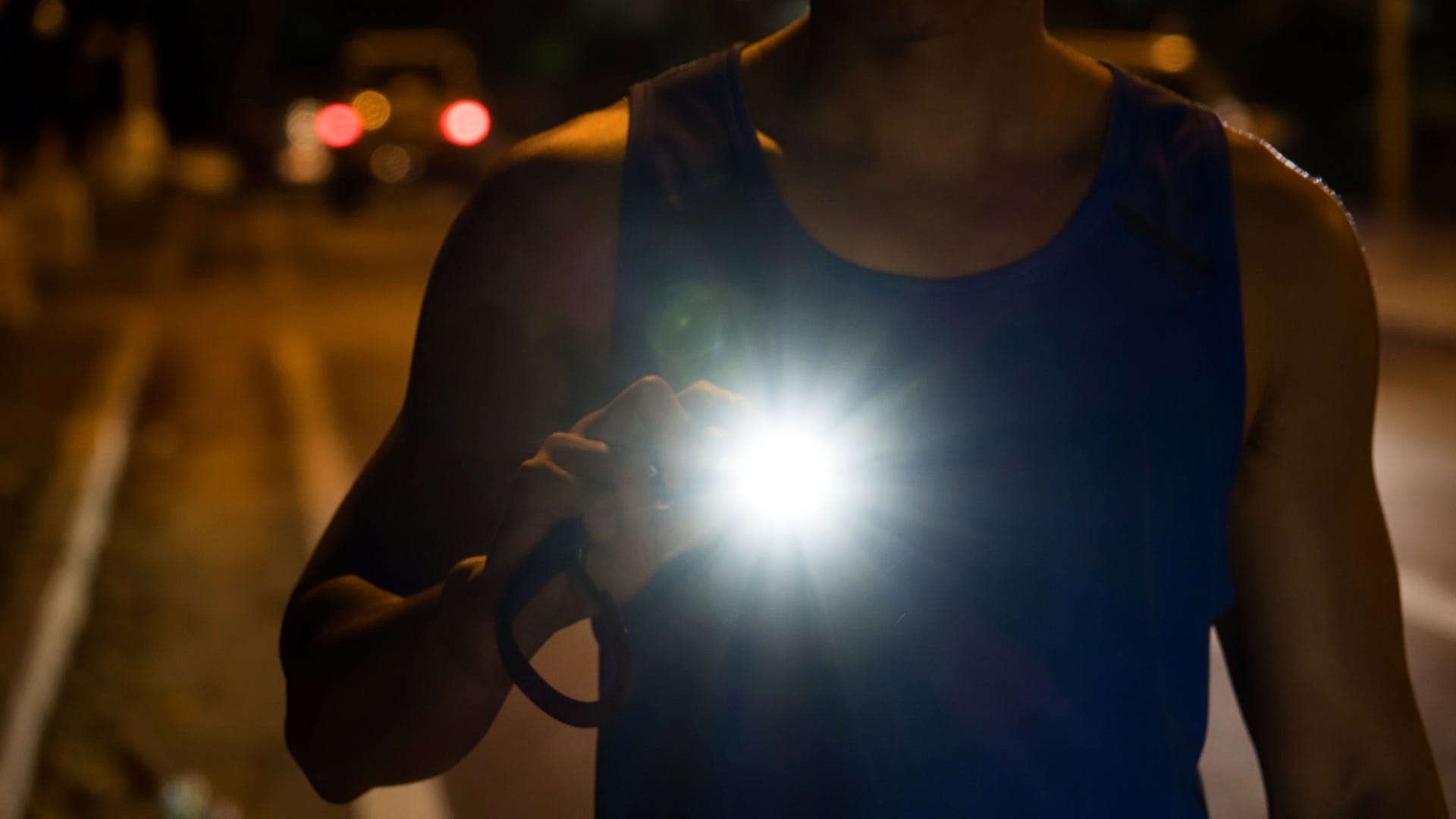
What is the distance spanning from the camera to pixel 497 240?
1565 millimetres

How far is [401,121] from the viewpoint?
29.6 metres

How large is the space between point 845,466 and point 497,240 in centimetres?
33

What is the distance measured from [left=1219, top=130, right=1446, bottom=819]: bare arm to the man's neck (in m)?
0.18

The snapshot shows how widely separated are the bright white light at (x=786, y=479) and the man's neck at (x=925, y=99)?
28cm

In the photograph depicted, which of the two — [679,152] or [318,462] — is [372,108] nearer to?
[318,462]

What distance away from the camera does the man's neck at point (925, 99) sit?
1645 mm

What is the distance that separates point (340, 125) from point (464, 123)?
7.09 feet

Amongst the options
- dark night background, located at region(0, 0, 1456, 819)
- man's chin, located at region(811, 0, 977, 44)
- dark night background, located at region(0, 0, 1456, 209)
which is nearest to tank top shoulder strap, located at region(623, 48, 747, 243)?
man's chin, located at region(811, 0, 977, 44)

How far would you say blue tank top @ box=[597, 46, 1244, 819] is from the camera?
1485 millimetres

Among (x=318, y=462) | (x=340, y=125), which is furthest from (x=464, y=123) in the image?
(x=318, y=462)

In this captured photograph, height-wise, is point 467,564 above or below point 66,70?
below

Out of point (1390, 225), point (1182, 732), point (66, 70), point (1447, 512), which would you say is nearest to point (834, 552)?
point (1182, 732)

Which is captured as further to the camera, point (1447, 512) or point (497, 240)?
point (1447, 512)

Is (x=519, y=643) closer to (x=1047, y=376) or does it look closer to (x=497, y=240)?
(x=497, y=240)
